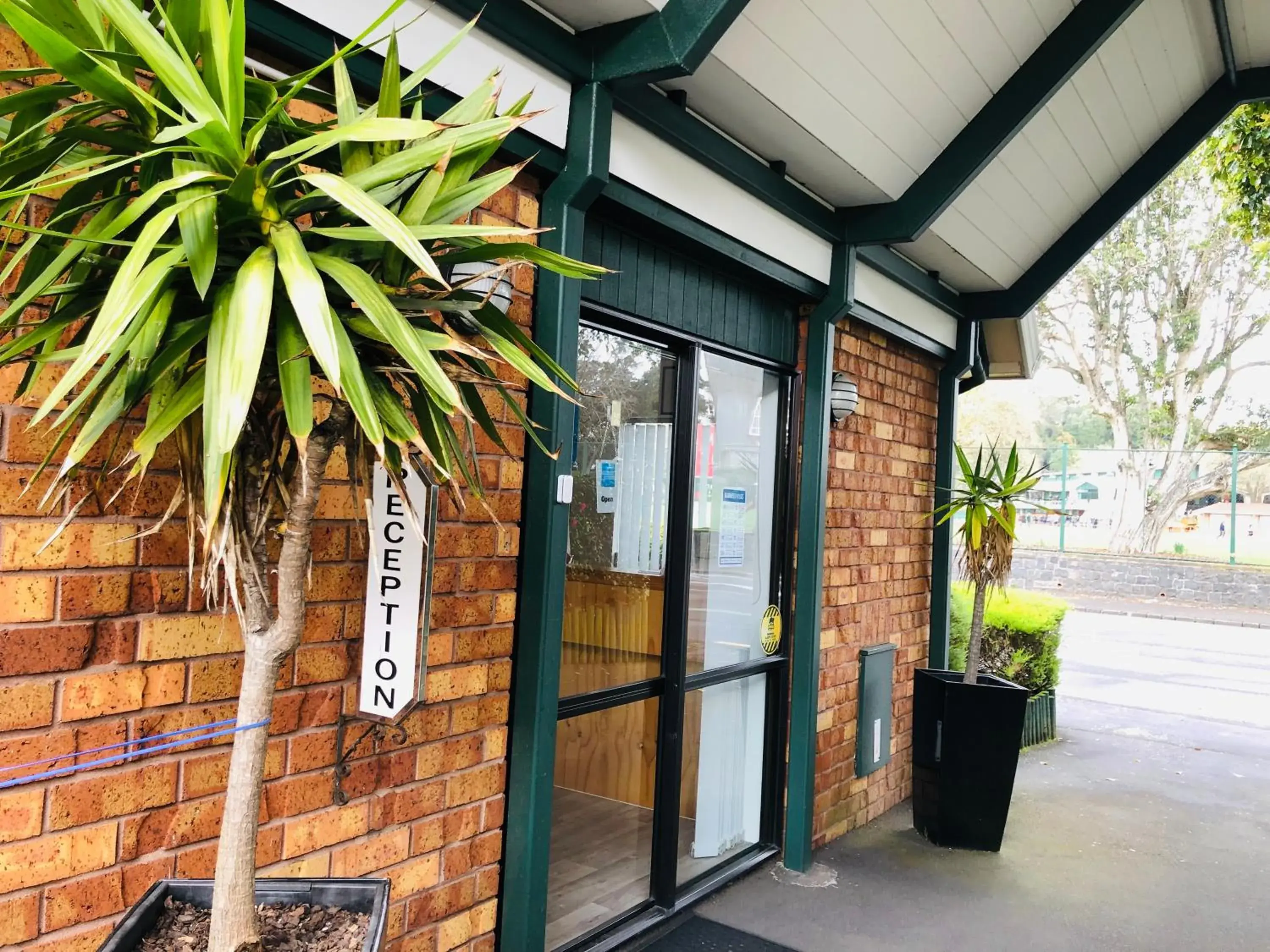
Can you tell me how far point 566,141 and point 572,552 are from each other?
49.2 inches

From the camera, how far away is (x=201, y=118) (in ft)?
3.33

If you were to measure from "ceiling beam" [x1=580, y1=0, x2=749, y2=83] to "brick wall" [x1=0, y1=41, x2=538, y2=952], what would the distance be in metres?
0.44

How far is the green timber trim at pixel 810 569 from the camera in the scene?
3.78 metres

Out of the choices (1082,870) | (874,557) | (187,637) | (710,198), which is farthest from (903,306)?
(187,637)

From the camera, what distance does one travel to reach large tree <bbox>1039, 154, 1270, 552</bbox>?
18375 millimetres

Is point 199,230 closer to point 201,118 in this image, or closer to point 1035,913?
point 201,118

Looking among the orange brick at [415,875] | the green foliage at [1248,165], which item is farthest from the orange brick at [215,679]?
the green foliage at [1248,165]

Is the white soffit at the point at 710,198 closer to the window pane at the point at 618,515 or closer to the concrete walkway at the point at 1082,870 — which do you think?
the window pane at the point at 618,515

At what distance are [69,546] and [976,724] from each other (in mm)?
3778

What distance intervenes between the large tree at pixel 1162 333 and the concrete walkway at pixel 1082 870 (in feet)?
43.5

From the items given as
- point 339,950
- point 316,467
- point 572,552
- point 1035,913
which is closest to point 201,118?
point 316,467

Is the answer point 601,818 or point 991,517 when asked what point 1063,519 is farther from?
→ point 601,818

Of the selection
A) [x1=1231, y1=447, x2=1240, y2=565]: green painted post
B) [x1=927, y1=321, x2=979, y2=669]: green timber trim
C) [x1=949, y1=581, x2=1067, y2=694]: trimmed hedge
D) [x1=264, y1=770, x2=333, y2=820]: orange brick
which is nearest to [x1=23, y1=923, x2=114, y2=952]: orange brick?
[x1=264, y1=770, x2=333, y2=820]: orange brick

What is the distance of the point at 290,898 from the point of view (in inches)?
59.5
